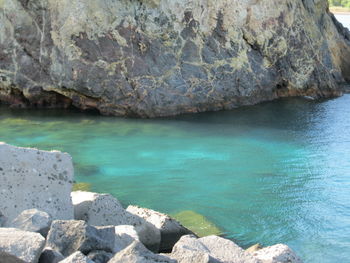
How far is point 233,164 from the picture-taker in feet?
45.7

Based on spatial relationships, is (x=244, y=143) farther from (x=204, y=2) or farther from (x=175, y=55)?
(x=204, y=2)

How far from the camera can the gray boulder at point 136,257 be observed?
5918mm

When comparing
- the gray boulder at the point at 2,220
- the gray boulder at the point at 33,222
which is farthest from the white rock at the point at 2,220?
the gray boulder at the point at 33,222

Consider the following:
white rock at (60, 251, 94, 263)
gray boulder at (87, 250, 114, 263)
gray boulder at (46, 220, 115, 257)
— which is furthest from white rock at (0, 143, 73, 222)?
white rock at (60, 251, 94, 263)

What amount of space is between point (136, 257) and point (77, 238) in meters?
1.04

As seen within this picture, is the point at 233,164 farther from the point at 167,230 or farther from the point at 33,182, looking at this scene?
the point at 33,182

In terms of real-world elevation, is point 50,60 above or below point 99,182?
above

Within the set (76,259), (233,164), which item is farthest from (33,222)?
(233,164)

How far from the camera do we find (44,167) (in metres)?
8.37

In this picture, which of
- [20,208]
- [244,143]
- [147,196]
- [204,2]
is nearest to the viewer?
[20,208]

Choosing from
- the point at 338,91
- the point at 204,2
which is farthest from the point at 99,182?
the point at 338,91

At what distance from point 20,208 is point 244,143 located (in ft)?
28.7

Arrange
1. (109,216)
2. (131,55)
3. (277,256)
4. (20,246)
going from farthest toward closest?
(131,55), (109,216), (277,256), (20,246)

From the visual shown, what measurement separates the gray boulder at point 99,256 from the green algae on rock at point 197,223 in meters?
3.39
